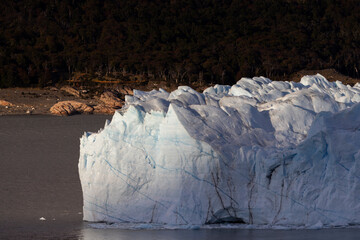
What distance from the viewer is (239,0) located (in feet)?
189

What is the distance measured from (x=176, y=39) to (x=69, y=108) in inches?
734

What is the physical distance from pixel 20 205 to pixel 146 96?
321 centimetres

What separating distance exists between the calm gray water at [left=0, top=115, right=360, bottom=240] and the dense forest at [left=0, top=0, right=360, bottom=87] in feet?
38.7

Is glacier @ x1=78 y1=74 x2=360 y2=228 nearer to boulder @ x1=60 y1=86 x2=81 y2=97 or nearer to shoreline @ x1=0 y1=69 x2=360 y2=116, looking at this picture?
shoreline @ x1=0 y1=69 x2=360 y2=116

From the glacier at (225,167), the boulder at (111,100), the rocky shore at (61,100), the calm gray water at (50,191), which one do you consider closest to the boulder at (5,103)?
the rocky shore at (61,100)

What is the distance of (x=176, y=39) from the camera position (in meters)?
50.6

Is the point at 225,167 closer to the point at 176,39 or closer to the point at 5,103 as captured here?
the point at 5,103

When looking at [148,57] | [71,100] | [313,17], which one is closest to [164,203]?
[71,100]

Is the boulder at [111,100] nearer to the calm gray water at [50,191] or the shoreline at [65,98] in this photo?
the shoreline at [65,98]

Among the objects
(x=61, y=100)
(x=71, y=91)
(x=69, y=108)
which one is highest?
(x=71, y=91)

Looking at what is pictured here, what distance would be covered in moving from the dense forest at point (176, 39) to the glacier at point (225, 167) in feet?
90.0

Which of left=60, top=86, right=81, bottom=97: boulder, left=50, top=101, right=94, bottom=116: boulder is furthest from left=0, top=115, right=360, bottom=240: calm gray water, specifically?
left=60, top=86, right=81, bottom=97: boulder

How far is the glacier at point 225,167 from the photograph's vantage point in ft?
38.5

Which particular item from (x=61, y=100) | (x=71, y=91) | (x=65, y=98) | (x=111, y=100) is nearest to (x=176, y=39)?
(x=71, y=91)
